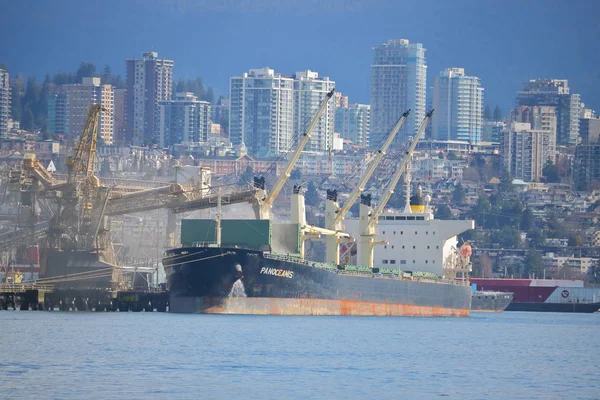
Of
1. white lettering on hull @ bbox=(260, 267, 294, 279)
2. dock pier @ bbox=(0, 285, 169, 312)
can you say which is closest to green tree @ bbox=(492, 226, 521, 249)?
dock pier @ bbox=(0, 285, 169, 312)

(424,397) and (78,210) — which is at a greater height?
(78,210)

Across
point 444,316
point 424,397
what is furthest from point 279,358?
point 444,316

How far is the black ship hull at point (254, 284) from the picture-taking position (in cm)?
6353

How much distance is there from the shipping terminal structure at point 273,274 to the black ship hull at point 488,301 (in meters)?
22.0

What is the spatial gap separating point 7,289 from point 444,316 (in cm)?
2562

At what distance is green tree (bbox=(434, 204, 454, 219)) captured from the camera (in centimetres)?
18412

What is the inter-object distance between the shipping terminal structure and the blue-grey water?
70.9 inches

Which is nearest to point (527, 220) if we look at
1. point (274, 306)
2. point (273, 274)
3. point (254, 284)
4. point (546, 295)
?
point (546, 295)

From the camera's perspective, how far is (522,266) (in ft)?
531

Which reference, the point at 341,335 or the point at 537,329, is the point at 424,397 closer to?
the point at 341,335

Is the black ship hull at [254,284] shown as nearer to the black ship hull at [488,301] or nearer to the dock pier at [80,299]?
the dock pier at [80,299]

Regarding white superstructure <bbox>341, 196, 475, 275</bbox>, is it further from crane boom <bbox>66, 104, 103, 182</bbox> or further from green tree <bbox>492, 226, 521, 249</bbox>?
green tree <bbox>492, 226, 521, 249</bbox>

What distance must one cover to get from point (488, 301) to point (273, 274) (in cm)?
3910

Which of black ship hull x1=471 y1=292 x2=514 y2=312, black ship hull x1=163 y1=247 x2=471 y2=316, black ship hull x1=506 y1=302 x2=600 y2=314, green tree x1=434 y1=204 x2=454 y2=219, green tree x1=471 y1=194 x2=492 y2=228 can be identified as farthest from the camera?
green tree x1=471 y1=194 x2=492 y2=228
